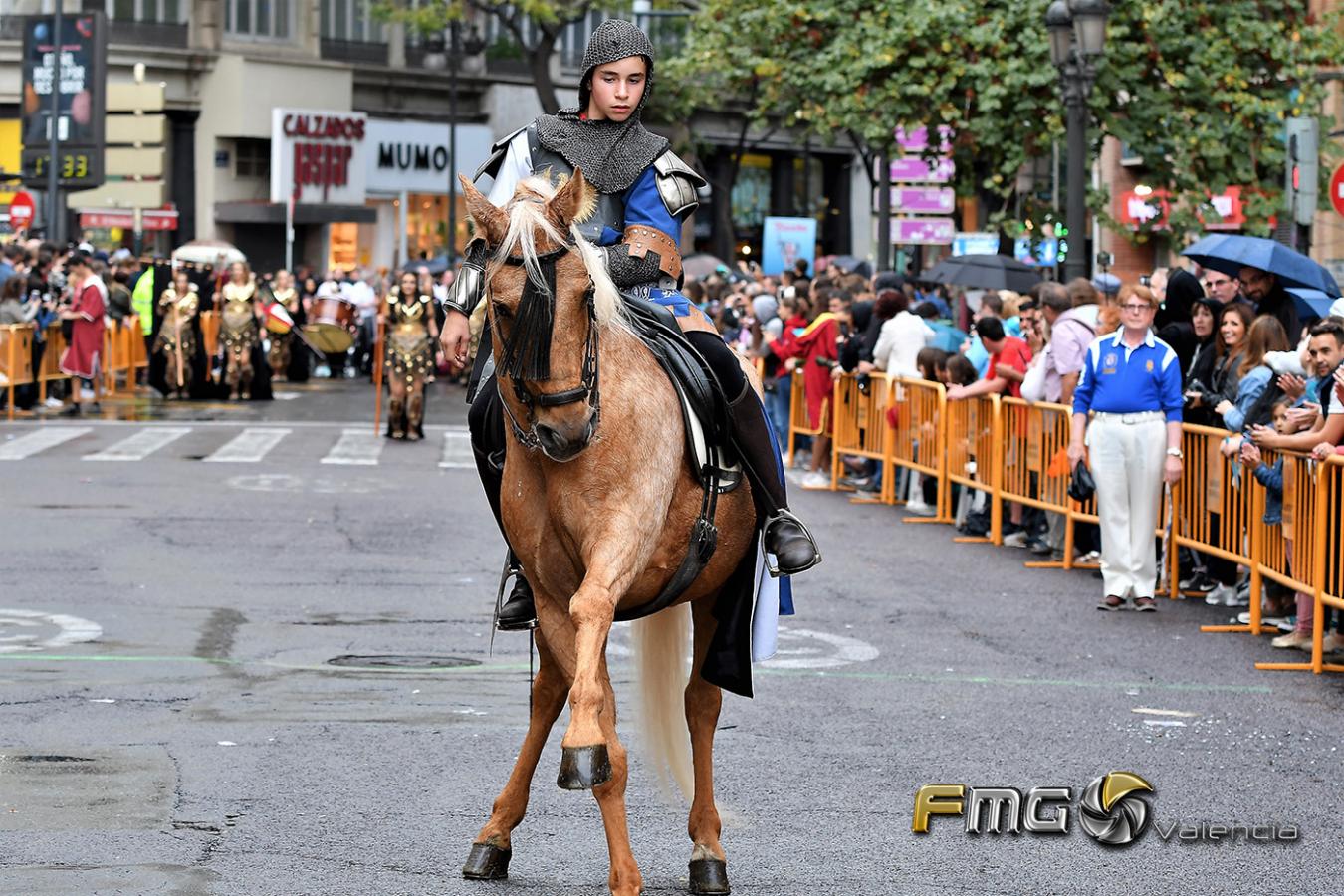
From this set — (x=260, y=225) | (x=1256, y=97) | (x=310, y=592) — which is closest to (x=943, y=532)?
(x=310, y=592)

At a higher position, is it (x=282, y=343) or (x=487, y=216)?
(x=487, y=216)

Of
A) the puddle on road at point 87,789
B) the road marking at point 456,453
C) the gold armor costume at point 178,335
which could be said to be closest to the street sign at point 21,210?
the gold armor costume at point 178,335

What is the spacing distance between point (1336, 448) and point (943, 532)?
22.4 feet

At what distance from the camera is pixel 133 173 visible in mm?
37000

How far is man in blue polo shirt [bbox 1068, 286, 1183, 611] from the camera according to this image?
13742 millimetres

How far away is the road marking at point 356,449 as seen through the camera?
919 inches

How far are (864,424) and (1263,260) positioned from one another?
681cm

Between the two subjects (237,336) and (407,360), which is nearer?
(407,360)

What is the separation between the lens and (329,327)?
40.8 metres

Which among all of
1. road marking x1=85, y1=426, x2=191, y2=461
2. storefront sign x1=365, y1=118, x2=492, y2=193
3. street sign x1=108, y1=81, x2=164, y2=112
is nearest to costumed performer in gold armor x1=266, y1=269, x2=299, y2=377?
street sign x1=108, y1=81, x2=164, y2=112

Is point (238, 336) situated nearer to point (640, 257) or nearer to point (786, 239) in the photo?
point (786, 239)

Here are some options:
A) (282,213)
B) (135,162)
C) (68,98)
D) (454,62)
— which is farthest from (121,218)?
(68,98)

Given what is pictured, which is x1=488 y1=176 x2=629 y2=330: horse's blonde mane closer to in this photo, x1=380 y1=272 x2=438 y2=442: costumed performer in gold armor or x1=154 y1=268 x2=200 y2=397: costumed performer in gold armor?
x1=380 y1=272 x2=438 y2=442: costumed performer in gold armor

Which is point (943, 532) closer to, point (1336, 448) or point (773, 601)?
point (1336, 448)
